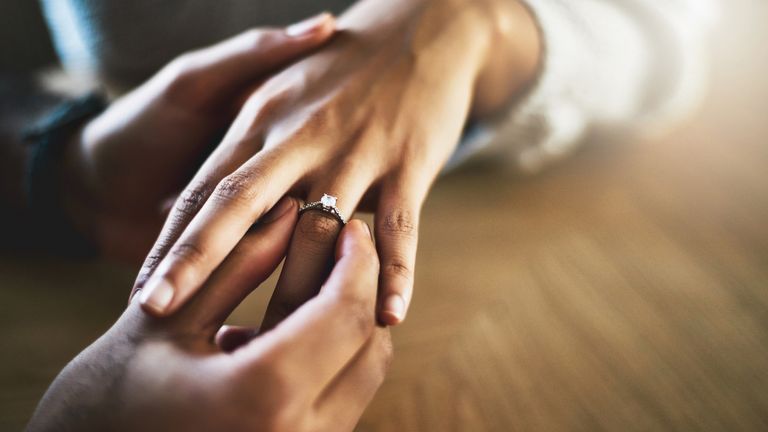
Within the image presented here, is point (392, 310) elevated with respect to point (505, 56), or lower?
lower

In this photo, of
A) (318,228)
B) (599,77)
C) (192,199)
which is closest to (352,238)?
(318,228)

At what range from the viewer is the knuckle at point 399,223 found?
1.38 feet

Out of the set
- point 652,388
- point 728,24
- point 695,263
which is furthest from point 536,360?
point 728,24

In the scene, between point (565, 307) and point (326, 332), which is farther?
point (565, 307)

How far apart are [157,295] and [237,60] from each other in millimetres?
268

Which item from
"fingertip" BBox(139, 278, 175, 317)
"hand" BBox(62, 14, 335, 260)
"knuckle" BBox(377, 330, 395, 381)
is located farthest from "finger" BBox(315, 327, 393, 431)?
"hand" BBox(62, 14, 335, 260)

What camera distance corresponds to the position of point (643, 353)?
47cm

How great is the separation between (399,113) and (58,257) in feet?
1.24

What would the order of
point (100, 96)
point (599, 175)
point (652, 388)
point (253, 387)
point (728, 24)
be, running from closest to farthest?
point (253, 387) < point (652, 388) < point (100, 96) < point (599, 175) < point (728, 24)

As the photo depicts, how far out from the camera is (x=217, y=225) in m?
0.36

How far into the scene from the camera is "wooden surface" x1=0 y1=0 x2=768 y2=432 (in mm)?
420

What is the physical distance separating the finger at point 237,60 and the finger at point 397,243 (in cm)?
18

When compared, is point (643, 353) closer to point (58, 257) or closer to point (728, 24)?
point (58, 257)

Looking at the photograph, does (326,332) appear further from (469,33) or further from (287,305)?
(469,33)
